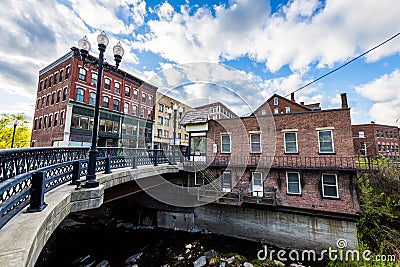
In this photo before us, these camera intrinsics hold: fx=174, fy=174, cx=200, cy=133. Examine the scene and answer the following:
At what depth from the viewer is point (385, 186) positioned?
10.9 metres

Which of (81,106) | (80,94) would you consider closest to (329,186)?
(81,106)

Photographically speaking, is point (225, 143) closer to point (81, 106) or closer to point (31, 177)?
point (31, 177)

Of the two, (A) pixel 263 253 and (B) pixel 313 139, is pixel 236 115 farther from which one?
(A) pixel 263 253

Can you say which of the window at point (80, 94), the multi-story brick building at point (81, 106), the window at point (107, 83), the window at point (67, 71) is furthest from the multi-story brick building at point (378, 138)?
the window at point (67, 71)

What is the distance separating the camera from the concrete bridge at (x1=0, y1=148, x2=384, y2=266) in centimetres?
227

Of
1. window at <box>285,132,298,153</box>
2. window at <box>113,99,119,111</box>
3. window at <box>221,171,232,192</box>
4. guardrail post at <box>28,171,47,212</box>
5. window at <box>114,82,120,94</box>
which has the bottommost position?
window at <box>221,171,232,192</box>

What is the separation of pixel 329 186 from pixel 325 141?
2.60m

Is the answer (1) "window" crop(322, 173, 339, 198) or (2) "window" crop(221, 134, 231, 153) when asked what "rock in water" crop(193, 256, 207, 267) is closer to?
(2) "window" crop(221, 134, 231, 153)

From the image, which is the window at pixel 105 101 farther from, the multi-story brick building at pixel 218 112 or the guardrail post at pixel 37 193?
the guardrail post at pixel 37 193

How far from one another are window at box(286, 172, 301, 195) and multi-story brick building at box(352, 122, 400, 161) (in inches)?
1195

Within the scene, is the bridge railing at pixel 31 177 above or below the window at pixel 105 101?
below

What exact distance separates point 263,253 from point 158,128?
24143 mm

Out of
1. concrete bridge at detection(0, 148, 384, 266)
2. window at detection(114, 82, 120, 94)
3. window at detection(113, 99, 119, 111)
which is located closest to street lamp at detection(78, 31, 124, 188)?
concrete bridge at detection(0, 148, 384, 266)

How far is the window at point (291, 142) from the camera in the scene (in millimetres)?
11141
